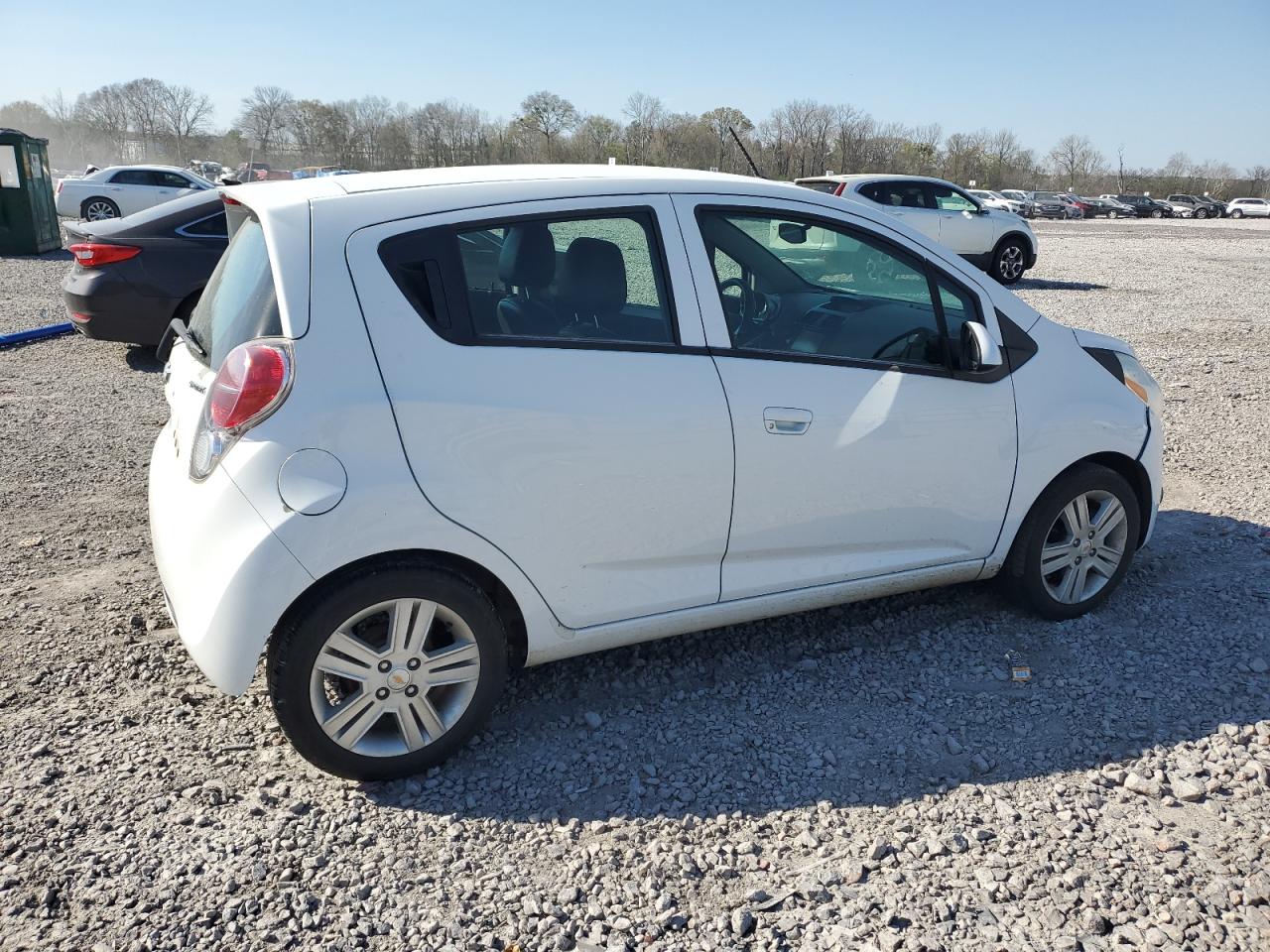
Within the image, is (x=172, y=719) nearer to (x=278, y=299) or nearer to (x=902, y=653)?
(x=278, y=299)

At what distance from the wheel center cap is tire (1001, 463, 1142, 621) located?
8.13ft

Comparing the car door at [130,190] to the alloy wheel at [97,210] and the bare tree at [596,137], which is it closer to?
the alloy wheel at [97,210]

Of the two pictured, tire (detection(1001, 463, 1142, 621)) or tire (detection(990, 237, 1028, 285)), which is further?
tire (detection(990, 237, 1028, 285))

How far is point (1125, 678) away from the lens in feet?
12.5

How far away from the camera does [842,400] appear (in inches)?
139

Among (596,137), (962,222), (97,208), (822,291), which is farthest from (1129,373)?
(596,137)

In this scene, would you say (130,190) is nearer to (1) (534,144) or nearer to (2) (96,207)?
(2) (96,207)

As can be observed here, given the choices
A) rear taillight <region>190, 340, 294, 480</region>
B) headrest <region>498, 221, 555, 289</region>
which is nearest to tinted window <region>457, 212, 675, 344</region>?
headrest <region>498, 221, 555, 289</region>

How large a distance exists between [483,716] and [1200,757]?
2.34 m

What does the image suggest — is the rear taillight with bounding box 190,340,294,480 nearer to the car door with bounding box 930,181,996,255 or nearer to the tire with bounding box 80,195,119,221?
the car door with bounding box 930,181,996,255

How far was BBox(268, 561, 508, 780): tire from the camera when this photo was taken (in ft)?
9.51

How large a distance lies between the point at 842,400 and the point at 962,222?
15044mm

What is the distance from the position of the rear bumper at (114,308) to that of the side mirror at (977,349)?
6740 mm

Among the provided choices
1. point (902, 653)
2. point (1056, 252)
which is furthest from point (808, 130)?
point (902, 653)
